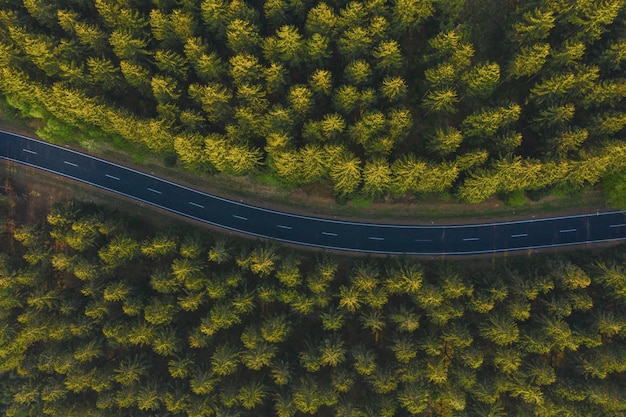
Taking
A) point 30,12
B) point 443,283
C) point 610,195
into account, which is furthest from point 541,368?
point 30,12

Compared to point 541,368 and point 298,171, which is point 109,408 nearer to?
point 298,171

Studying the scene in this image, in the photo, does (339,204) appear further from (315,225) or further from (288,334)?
(288,334)

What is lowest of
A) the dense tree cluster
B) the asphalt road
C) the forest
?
the dense tree cluster

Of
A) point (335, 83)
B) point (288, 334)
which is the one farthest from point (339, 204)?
point (288, 334)

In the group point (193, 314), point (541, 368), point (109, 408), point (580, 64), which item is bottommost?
point (109, 408)

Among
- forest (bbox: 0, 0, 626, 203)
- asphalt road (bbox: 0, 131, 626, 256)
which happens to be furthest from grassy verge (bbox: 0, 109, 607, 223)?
forest (bbox: 0, 0, 626, 203)

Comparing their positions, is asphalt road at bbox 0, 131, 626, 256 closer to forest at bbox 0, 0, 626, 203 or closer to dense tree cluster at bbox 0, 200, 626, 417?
dense tree cluster at bbox 0, 200, 626, 417
